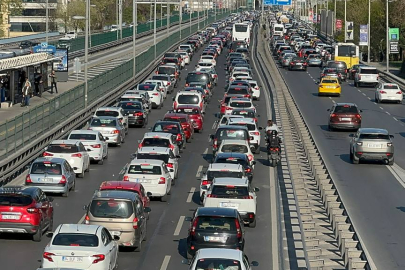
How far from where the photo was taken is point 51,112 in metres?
43.9

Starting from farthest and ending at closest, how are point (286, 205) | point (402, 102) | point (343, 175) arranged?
1. point (402, 102)
2. point (343, 175)
3. point (286, 205)

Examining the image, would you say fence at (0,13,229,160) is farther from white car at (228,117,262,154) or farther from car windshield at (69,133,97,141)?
white car at (228,117,262,154)

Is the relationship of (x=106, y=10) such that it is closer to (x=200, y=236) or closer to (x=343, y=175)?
(x=343, y=175)

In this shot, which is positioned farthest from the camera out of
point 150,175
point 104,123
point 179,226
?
point 104,123

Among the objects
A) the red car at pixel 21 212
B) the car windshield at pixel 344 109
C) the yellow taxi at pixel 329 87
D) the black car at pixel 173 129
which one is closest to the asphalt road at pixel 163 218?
the red car at pixel 21 212

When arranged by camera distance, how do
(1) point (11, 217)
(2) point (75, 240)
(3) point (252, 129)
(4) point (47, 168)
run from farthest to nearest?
(3) point (252, 129) < (4) point (47, 168) < (1) point (11, 217) < (2) point (75, 240)

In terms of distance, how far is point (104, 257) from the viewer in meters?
20.8

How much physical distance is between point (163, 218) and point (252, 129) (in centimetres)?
1457

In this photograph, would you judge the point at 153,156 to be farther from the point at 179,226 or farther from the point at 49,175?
the point at 179,226

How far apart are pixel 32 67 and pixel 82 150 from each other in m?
23.6

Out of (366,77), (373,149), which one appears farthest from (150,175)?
(366,77)

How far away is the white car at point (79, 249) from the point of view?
20.4 metres

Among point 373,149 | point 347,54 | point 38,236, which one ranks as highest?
point 347,54

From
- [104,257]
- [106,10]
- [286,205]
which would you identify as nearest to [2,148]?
[286,205]
